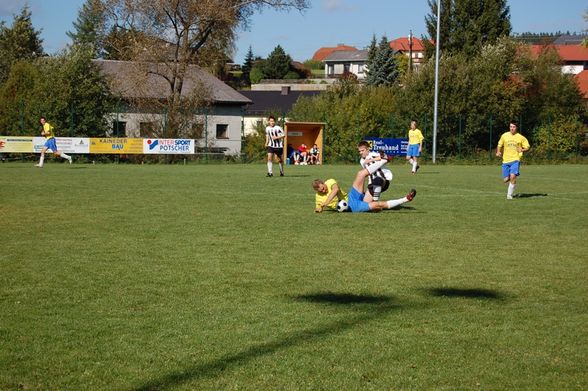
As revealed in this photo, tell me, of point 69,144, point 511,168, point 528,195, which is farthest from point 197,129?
point 511,168

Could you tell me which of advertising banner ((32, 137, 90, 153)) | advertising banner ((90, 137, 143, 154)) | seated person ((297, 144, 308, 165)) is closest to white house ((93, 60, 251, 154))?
advertising banner ((90, 137, 143, 154))

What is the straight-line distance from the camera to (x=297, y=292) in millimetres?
8547

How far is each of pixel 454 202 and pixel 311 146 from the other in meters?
25.8

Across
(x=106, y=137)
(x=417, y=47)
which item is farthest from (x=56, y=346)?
(x=417, y=47)

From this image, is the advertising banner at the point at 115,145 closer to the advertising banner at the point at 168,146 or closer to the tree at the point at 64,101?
the advertising banner at the point at 168,146

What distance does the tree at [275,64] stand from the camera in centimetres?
14225

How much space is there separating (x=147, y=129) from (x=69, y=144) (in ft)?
26.2

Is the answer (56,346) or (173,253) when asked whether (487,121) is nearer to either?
(173,253)

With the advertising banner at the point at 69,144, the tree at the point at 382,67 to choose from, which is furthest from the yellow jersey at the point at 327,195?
the tree at the point at 382,67

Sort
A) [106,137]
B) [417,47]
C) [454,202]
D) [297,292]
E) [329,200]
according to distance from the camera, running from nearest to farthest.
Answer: [297,292], [329,200], [454,202], [106,137], [417,47]

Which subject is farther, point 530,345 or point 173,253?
point 173,253

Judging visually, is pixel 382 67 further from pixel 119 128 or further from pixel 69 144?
pixel 69 144

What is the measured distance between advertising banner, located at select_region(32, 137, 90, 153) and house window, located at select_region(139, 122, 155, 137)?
23.6ft

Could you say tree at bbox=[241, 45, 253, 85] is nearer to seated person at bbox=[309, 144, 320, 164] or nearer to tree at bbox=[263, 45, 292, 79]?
tree at bbox=[263, 45, 292, 79]
